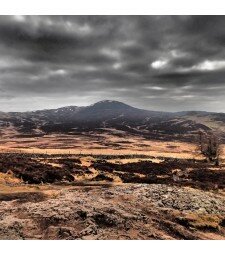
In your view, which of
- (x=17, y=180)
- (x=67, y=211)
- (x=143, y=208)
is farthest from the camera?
(x=17, y=180)

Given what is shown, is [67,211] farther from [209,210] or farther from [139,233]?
[209,210]

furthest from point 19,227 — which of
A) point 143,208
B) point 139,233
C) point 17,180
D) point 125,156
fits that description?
point 125,156

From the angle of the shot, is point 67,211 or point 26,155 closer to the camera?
point 67,211

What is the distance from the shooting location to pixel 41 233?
18.0 meters

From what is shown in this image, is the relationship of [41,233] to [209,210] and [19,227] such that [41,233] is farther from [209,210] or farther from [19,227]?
[209,210]

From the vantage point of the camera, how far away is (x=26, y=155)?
69.6 metres

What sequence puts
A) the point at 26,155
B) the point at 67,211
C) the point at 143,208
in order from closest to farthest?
1. the point at 67,211
2. the point at 143,208
3. the point at 26,155

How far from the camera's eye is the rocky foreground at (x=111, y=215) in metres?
18.5

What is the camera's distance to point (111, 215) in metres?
20.9

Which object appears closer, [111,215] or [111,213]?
[111,215]

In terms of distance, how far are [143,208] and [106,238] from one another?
21.7ft

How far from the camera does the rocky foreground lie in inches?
727

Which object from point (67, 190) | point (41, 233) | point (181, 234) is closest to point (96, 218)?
point (41, 233)

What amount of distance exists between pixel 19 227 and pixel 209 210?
585 inches
